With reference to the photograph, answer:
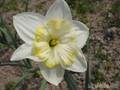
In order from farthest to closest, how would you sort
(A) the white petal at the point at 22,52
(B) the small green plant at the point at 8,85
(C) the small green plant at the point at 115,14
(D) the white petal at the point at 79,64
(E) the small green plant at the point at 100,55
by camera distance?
(C) the small green plant at the point at 115,14 < (E) the small green plant at the point at 100,55 < (B) the small green plant at the point at 8,85 < (D) the white petal at the point at 79,64 < (A) the white petal at the point at 22,52

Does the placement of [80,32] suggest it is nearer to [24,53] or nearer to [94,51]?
[24,53]

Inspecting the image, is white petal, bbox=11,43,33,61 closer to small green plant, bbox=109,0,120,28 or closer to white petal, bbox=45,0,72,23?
white petal, bbox=45,0,72,23

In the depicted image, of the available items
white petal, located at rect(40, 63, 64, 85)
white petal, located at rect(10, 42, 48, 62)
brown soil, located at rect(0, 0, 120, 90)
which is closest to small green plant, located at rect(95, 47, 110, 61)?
brown soil, located at rect(0, 0, 120, 90)

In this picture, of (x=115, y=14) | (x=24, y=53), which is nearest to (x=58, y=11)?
(x=24, y=53)

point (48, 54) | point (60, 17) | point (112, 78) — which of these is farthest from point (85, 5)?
point (48, 54)

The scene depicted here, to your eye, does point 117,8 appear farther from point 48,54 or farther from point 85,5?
point 48,54

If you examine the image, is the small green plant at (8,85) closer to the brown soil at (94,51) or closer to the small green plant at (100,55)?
the brown soil at (94,51)

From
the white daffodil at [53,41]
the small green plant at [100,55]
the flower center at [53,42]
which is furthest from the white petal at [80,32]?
the small green plant at [100,55]

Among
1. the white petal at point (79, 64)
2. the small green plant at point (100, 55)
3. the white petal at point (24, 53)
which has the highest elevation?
the white petal at point (24, 53)
